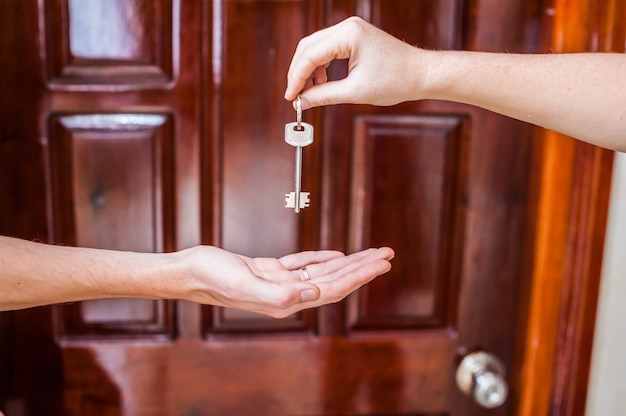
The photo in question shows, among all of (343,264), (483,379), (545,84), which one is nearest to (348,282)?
(343,264)

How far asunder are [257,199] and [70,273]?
1.18 ft

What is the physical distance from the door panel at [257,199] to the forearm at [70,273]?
0.90 ft

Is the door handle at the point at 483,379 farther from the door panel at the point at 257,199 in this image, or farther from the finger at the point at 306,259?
the finger at the point at 306,259

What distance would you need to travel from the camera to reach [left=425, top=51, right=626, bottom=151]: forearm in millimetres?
682

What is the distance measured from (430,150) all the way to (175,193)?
40 centimetres

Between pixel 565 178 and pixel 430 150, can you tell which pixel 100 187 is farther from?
pixel 565 178

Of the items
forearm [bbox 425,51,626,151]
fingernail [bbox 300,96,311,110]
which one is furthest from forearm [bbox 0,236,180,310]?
forearm [bbox 425,51,626,151]

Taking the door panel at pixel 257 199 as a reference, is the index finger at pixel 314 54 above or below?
above

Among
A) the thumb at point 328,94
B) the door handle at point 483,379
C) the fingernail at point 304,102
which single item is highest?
the thumb at point 328,94

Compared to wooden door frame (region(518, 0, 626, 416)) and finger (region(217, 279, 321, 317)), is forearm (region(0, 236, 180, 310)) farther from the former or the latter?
wooden door frame (region(518, 0, 626, 416))

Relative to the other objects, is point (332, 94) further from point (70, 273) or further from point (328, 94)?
point (70, 273)

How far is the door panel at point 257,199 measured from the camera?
0.96 meters

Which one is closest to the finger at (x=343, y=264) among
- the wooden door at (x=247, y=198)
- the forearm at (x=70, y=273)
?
the forearm at (x=70, y=273)

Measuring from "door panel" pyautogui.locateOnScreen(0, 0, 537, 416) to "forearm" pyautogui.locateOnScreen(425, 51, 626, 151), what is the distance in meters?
0.31
